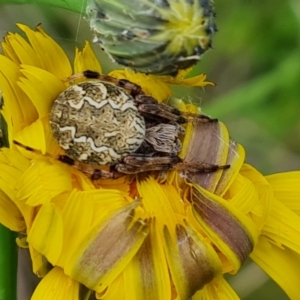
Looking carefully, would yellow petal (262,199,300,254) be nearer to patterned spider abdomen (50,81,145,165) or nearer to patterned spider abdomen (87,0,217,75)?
patterned spider abdomen (50,81,145,165)

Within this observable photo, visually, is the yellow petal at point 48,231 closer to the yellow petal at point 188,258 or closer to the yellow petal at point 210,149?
the yellow petal at point 188,258

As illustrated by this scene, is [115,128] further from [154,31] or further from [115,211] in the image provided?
[154,31]

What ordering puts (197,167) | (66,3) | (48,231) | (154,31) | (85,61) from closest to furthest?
(154,31) < (48,231) < (66,3) < (197,167) < (85,61)

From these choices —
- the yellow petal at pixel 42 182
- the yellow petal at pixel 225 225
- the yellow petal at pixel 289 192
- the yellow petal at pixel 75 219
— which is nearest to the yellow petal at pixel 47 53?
the yellow petal at pixel 42 182

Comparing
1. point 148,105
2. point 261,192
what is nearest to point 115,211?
point 148,105

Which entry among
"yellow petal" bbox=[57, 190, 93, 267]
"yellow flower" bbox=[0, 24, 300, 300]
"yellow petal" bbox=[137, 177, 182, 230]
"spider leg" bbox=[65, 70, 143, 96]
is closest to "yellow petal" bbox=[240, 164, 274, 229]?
"yellow flower" bbox=[0, 24, 300, 300]
